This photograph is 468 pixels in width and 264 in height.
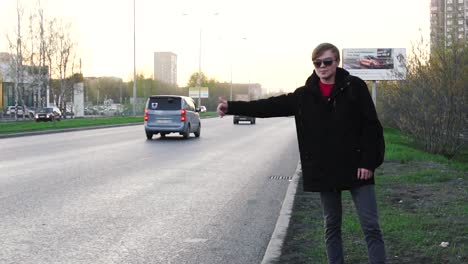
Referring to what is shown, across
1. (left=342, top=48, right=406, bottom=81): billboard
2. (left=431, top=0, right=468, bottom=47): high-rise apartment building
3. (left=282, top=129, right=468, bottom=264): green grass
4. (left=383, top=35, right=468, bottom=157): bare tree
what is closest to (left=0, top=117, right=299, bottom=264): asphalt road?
(left=282, top=129, right=468, bottom=264): green grass

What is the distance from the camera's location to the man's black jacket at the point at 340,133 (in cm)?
457

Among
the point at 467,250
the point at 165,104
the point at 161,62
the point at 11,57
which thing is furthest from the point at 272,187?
the point at 161,62

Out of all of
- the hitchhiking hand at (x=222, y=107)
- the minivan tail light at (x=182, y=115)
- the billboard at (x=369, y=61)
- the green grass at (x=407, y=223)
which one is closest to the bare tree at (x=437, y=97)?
the green grass at (x=407, y=223)

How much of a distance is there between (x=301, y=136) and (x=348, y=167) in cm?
43

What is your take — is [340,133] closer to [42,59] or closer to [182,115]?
[182,115]

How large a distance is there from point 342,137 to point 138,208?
484cm

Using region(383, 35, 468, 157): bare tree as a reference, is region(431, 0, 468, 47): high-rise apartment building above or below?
above

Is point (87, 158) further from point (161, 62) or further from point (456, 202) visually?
point (161, 62)

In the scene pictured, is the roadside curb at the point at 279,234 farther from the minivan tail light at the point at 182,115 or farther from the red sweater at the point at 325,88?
the minivan tail light at the point at 182,115

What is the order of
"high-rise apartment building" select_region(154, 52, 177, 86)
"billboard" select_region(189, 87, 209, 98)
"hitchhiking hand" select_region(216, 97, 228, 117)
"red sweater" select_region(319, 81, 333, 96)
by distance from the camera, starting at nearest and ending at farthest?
1. "red sweater" select_region(319, 81, 333, 96)
2. "hitchhiking hand" select_region(216, 97, 228, 117)
3. "billboard" select_region(189, 87, 209, 98)
4. "high-rise apartment building" select_region(154, 52, 177, 86)

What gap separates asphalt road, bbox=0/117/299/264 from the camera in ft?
20.6

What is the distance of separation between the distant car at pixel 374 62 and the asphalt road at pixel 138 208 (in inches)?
1388

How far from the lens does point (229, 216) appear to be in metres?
8.39

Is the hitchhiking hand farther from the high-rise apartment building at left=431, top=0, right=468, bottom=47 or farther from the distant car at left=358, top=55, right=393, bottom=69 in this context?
the distant car at left=358, top=55, right=393, bottom=69
